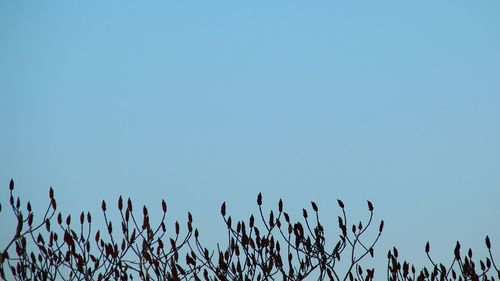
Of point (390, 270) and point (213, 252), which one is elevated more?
point (213, 252)

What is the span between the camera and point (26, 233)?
6879 mm

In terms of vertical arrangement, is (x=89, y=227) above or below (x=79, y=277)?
above

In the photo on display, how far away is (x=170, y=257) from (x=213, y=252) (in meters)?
0.52

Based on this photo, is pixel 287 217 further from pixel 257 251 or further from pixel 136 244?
pixel 136 244

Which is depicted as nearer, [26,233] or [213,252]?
[26,233]

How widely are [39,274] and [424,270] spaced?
480cm

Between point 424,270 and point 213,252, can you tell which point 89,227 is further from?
point 424,270

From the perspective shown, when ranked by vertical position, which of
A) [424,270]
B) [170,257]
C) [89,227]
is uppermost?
[89,227]

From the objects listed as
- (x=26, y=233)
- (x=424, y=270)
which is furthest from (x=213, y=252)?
(x=424, y=270)

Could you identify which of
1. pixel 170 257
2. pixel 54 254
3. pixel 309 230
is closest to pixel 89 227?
pixel 54 254

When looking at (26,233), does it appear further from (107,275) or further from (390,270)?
(390,270)

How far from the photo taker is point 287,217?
7418 millimetres

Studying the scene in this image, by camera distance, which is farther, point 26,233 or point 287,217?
point 287,217

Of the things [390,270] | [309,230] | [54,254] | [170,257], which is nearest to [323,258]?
[309,230]
